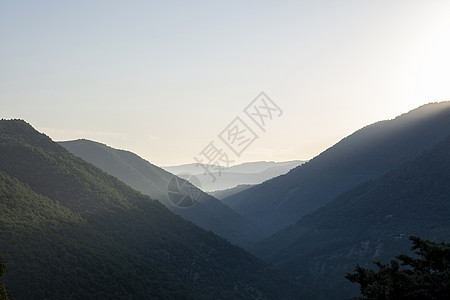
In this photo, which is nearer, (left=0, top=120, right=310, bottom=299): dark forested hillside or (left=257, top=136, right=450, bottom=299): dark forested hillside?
(left=0, top=120, right=310, bottom=299): dark forested hillside

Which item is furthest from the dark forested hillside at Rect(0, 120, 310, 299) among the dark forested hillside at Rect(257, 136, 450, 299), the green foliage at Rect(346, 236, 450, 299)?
the green foliage at Rect(346, 236, 450, 299)

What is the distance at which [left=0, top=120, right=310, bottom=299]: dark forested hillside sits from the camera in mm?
59344

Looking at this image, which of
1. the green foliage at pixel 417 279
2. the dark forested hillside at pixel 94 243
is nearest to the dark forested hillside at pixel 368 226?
the dark forested hillside at pixel 94 243

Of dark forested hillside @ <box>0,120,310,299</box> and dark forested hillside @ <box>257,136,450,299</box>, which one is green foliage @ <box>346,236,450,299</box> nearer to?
dark forested hillside @ <box>0,120,310,299</box>

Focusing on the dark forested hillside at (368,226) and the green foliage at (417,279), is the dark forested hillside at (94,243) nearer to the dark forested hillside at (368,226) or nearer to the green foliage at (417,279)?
the dark forested hillside at (368,226)

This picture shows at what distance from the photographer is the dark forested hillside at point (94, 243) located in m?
59.3

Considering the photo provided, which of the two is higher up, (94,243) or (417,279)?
(94,243)

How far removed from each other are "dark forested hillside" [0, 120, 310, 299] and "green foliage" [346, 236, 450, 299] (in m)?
46.4

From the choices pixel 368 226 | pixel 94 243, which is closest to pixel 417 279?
pixel 94 243

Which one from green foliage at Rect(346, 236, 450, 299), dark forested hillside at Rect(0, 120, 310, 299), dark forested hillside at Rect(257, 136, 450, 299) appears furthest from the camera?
dark forested hillside at Rect(257, 136, 450, 299)

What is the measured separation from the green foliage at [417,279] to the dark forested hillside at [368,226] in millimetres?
81187

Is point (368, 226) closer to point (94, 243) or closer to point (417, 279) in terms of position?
point (94, 243)

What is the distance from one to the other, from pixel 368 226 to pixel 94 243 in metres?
97.3

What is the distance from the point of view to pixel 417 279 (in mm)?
24297
